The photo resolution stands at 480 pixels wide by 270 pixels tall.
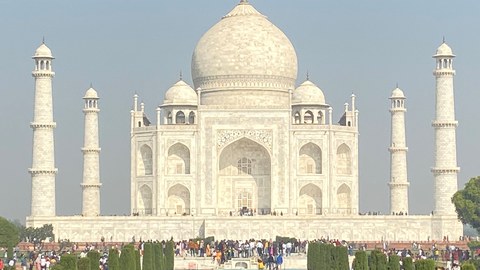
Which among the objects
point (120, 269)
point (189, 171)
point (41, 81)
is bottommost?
point (120, 269)

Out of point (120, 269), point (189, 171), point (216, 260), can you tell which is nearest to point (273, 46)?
point (189, 171)

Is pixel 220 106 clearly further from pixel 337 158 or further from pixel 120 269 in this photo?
pixel 120 269

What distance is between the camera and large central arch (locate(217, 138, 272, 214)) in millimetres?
47281

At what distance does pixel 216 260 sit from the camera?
35062 millimetres

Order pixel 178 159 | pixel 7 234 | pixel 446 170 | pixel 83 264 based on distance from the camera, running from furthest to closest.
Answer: pixel 178 159
pixel 446 170
pixel 7 234
pixel 83 264

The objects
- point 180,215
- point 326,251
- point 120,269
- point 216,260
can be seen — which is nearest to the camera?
point 120,269

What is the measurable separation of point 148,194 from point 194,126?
9.50 feet

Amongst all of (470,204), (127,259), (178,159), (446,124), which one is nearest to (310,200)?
(178,159)

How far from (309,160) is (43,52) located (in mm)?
9971

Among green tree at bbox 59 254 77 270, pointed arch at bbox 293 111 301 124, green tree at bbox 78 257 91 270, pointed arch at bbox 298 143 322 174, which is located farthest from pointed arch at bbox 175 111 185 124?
green tree at bbox 59 254 77 270

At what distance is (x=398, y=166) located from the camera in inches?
1928

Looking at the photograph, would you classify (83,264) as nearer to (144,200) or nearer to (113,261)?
(113,261)

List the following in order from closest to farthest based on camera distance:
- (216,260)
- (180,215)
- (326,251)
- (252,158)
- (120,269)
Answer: (120,269), (326,251), (216,260), (180,215), (252,158)

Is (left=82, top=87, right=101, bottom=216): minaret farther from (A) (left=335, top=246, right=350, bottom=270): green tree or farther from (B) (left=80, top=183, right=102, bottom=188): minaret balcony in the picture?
(A) (left=335, top=246, right=350, bottom=270): green tree
